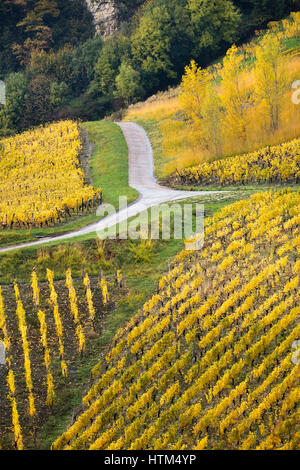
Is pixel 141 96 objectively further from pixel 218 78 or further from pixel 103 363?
pixel 103 363

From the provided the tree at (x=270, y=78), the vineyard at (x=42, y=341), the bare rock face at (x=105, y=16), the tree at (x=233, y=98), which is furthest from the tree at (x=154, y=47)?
the vineyard at (x=42, y=341)

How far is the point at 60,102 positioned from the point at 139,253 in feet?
154

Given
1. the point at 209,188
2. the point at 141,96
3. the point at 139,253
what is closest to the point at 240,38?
the point at 141,96

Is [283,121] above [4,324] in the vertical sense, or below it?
above

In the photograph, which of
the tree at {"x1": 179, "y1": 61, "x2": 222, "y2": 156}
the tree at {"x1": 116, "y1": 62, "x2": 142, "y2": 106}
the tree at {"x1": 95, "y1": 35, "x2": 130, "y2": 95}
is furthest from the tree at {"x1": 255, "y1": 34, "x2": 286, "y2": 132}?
the tree at {"x1": 95, "y1": 35, "x2": 130, "y2": 95}

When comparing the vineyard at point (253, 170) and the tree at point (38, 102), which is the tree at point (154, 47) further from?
the vineyard at point (253, 170)

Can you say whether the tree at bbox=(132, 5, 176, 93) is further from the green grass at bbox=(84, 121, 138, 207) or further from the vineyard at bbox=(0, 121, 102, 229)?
the green grass at bbox=(84, 121, 138, 207)

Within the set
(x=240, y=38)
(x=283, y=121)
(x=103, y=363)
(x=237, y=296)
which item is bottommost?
(x=103, y=363)

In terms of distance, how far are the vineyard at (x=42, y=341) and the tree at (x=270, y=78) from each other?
70.5 feet

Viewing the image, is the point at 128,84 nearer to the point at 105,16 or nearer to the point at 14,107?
the point at 14,107

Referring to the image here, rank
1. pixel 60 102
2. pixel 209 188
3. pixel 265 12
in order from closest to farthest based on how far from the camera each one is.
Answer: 1. pixel 209 188
2. pixel 60 102
3. pixel 265 12

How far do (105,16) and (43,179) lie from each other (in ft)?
159

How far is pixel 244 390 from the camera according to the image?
35.9 ft

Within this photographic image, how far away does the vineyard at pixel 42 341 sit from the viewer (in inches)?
474
